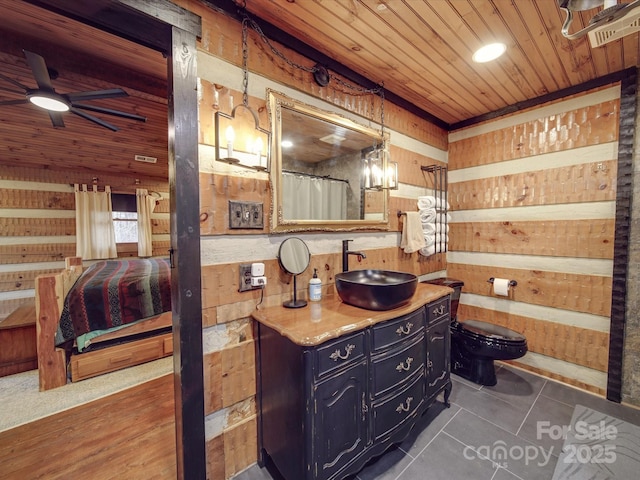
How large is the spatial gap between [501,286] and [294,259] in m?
2.15

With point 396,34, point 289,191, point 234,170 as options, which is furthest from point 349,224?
point 396,34

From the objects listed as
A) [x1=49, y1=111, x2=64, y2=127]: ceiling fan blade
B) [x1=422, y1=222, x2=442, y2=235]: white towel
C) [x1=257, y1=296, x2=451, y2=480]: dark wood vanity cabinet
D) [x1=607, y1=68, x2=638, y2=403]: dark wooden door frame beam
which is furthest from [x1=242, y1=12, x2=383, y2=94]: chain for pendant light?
[x1=49, y1=111, x2=64, y2=127]: ceiling fan blade

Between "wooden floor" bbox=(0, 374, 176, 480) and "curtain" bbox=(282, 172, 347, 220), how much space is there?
172 cm

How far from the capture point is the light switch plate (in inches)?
52.6

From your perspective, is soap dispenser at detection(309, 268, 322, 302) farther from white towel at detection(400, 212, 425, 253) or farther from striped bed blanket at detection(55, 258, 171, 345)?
striped bed blanket at detection(55, 258, 171, 345)

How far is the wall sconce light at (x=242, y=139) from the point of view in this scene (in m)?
1.23

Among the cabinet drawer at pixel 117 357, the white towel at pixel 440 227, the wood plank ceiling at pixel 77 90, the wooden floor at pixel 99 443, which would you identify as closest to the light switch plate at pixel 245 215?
the wood plank ceiling at pixel 77 90

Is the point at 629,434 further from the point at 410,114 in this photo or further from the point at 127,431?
the point at 127,431

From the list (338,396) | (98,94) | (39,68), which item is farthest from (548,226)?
(39,68)

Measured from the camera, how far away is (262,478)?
137cm

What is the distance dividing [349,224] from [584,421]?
86.2 inches

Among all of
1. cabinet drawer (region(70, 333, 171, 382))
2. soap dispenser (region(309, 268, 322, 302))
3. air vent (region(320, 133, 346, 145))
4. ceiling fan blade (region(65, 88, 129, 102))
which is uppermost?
ceiling fan blade (region(65, 88, 129, 102))

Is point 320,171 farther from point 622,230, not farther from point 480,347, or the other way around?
point 622,230

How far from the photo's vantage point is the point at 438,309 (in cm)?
176
